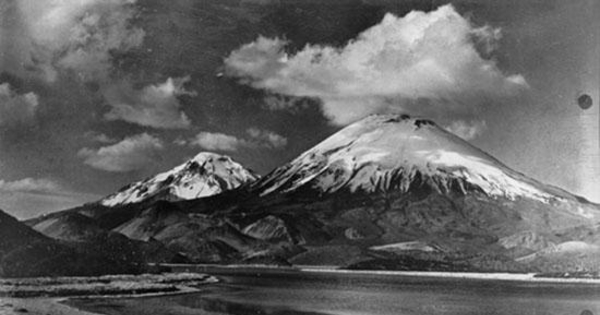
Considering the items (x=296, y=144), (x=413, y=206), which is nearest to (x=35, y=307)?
(x=296, y=144)

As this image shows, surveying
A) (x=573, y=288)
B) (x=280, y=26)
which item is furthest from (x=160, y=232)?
(x=573, y=288)

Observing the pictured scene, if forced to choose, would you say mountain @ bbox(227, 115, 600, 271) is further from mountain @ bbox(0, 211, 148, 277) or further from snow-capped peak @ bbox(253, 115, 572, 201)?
mountain @ bbox(0, 211, 148, 277)

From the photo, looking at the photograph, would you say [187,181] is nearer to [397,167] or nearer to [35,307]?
[35,307]

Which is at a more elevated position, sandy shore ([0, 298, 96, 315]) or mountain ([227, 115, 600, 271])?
mountain ([227, 115, 600, 271])

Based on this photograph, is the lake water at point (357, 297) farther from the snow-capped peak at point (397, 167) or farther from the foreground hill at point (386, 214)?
the snow-capped peak at point (397, 167)

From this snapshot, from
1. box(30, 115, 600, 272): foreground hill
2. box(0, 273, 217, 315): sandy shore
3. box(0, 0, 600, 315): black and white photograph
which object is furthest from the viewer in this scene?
box(30, 115, 600, 272): foreground hill

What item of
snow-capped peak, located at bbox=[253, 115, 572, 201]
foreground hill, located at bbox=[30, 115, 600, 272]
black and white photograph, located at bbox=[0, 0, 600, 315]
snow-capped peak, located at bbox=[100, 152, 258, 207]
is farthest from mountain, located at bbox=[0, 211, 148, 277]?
snow-capped peak, located at bbox=[253, 115, 572, 201]

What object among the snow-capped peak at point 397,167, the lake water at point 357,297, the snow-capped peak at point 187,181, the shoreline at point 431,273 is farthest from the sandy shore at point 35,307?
the snow-capped peak at point 397,167
